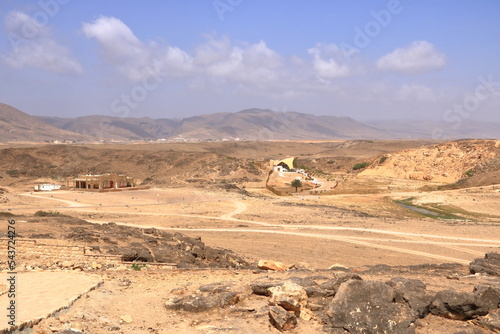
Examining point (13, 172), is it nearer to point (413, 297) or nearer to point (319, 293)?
point (319, 293)

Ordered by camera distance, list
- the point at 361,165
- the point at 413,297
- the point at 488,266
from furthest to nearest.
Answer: the point at 361,165 < the point at 488,266 < the point at 413,297

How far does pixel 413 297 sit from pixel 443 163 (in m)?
67.1

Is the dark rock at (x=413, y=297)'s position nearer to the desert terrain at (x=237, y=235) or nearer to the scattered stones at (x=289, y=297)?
the desert terrain at (x=237, y=235)

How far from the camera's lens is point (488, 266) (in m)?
15.1

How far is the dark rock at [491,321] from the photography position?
9.02 m

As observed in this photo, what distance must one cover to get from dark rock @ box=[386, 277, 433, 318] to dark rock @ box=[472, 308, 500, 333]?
0.97 metres

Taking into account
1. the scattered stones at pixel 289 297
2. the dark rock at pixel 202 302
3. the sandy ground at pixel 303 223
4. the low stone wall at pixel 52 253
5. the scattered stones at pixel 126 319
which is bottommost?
the sandy ground at pixel 303 223

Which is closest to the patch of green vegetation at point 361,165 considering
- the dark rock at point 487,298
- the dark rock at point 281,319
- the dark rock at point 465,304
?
the dark rock at point 487,298

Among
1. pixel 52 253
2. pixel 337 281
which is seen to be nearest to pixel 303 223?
pixel 52 253

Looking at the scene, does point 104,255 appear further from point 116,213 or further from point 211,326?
point 116,213

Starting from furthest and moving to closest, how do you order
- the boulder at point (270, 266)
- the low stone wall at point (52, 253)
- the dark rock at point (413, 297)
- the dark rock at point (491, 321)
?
the low stone wall at point (52, 253) → the boulder at point (270, 266) → the dark rock at point (413, 297) → the dark rock at point (491, 321)

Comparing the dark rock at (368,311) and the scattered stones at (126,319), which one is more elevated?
the dark rock at (368,311)

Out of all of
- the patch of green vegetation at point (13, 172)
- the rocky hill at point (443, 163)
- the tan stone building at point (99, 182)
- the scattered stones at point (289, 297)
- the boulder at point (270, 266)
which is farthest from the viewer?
the patch of green vegetation at point (13, 172)

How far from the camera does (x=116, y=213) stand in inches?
1352
